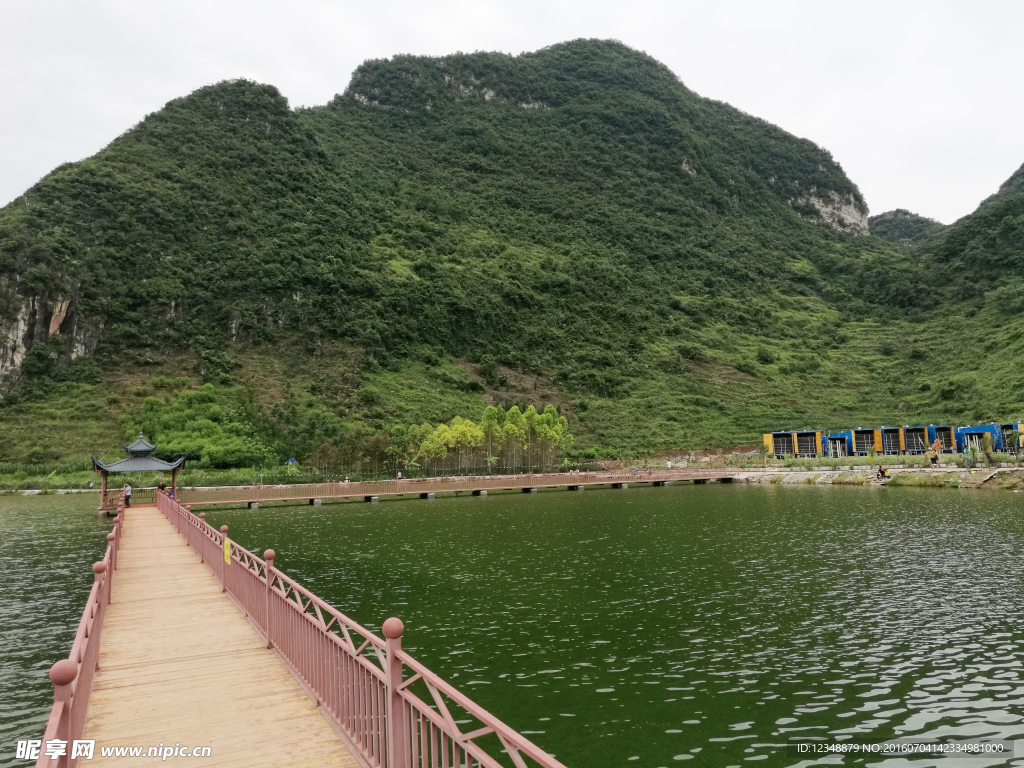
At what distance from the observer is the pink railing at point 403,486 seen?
4669 centimetres

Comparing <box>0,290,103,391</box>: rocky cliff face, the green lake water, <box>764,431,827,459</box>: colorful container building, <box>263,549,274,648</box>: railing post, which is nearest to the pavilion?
the green lake water

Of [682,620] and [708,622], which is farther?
[682,620]

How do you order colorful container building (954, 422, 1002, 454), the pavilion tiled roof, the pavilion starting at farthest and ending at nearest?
colorful container building (954, 422, 1002, 454), the pavilion, the pavilion tiled roof

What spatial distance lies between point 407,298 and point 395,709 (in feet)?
356

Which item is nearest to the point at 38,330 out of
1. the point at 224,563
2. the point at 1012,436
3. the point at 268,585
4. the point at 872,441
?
the point at 224,563

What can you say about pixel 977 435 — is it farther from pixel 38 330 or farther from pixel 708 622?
pixel 38 330

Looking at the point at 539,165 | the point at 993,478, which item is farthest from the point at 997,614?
the point at 539,165

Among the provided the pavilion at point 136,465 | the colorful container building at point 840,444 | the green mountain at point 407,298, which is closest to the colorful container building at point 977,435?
the colorful container building at point 840,444

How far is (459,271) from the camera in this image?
410 feet

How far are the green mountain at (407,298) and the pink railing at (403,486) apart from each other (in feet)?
47.5

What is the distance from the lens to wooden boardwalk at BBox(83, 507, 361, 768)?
673 cm

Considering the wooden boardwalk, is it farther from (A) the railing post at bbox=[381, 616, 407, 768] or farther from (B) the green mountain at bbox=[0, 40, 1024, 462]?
(B) the green mountain at bbox=[0, 40, 1024, 462]

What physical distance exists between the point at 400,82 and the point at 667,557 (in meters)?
197

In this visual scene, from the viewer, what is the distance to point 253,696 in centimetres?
821
